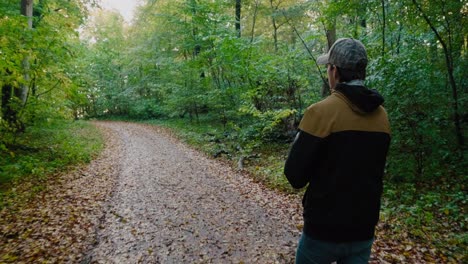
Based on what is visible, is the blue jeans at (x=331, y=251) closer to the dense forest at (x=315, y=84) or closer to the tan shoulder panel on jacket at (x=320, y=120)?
the tan shoulder panel on jacket at (x=320, y=120)

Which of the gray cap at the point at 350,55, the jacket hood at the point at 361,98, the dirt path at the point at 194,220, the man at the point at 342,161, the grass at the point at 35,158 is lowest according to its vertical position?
the dirt path at the point at 194,220

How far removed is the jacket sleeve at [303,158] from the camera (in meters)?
1.49

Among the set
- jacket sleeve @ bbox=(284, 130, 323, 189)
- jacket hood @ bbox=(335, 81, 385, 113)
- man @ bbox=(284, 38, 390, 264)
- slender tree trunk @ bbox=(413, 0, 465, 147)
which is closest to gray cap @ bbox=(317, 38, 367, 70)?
man @ bbox=(284, 38, 390, 264)

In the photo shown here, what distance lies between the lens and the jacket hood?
4.99 feet

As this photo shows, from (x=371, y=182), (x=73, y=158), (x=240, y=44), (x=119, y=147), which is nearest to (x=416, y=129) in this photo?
(x=371, y=182)

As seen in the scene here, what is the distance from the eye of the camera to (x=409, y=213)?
537 cm

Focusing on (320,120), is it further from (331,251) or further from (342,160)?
(331,251)

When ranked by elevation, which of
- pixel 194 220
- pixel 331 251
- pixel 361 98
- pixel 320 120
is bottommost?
pixel 194 220

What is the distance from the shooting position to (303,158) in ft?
5.00

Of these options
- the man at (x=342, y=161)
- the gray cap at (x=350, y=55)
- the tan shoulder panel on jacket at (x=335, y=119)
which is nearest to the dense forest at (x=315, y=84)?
the man at (x=342, y=161)

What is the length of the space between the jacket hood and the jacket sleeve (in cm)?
→ 28

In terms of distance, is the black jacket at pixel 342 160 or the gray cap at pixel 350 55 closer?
the black jacket at pixel 342 160

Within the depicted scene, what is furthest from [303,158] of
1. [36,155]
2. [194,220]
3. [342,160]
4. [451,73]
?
[36,155]

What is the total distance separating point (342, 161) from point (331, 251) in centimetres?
55
